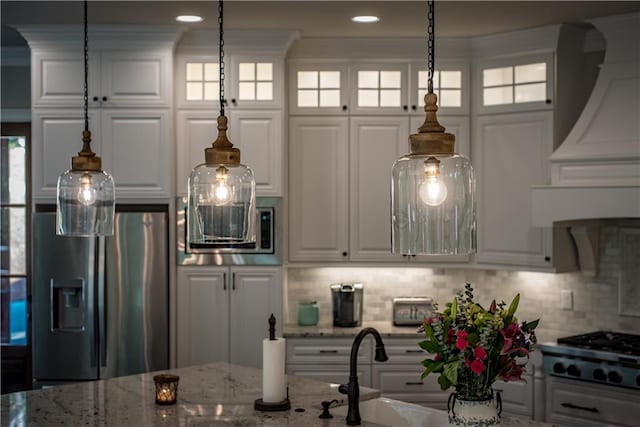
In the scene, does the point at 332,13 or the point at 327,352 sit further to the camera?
the point at 327,352

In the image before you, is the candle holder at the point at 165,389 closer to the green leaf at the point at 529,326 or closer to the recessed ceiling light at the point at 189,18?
the green leaf at the point at 529,326

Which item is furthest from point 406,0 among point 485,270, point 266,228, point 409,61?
point 485,270

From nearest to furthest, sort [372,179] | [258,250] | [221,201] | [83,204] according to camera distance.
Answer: [221,201] < [83,204] < [258,250] < [372,179]

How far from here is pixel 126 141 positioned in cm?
544

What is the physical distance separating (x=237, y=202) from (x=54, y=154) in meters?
3.10

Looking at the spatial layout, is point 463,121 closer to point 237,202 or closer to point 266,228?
point 266,228

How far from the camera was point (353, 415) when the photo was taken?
3.24 meters

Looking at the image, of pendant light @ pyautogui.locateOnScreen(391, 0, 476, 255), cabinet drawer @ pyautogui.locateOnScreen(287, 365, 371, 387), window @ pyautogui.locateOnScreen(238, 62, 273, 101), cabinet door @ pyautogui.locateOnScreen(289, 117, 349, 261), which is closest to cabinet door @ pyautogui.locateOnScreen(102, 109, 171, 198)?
window @ pyautogui.locateOnScreen(238, 62, 273, 101)

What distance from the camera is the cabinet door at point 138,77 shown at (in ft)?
17.8

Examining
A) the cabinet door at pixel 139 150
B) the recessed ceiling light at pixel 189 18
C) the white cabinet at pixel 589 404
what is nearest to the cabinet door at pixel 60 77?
the cabinet door at pixel 139 150

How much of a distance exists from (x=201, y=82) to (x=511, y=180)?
202 centimetres

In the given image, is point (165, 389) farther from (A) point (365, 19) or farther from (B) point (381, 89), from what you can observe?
(B) point (381, 89)

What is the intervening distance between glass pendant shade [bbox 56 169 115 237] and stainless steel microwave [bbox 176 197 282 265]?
226 cm

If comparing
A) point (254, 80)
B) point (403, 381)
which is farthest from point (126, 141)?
point (403, 381)
